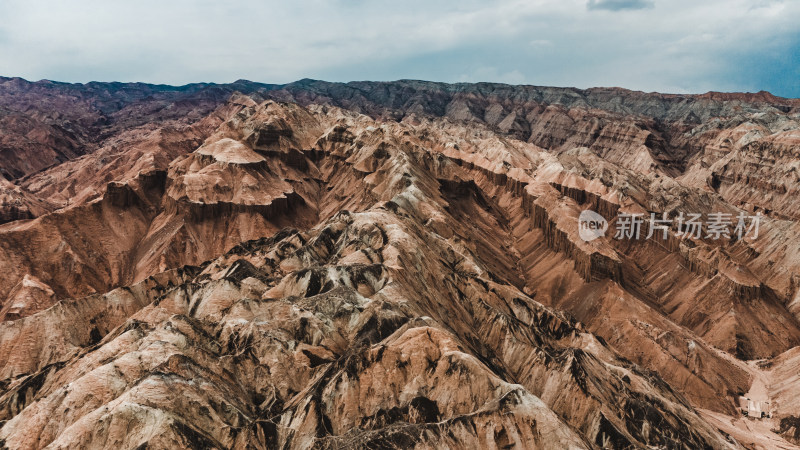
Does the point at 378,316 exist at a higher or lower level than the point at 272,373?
higher

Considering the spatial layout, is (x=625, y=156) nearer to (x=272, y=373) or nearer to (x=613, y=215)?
(x=613, y=215)

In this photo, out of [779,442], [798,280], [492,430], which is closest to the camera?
[492,430]

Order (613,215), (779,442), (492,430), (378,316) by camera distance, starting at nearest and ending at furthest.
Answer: (492,430) < (378,316) < (779,442) < (613,215)

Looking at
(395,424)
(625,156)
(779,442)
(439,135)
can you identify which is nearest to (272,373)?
(395,424)

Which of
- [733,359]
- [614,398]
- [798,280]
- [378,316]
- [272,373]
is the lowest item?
[733,359]

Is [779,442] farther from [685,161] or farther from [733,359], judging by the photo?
[685,161]

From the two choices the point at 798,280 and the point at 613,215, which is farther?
the point at 613,215

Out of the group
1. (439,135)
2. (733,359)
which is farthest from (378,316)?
(439,135)
